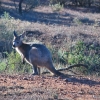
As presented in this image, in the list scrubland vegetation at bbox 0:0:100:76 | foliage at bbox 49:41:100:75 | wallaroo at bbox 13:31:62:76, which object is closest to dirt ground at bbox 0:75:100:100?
wallaroo at bbox 13:31:62:76

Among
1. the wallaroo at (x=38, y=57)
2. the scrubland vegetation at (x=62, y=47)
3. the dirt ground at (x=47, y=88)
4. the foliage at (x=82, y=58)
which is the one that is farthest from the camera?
the foliage at (x=82, y=58)

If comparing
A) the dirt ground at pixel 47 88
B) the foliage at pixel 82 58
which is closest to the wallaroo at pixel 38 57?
the dirt ground at pixel 47 88

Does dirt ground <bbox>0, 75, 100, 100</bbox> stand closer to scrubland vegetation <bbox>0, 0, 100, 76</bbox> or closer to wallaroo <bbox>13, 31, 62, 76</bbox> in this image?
wallaroo <bbox>13, 31, 62, 76</bbox>

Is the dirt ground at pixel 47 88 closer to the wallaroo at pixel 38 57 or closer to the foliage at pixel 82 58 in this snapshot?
the wallaroo at pixel 38 57

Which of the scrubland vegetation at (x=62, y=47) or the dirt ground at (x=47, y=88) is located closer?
the dirt ground at (x=47, y=88)

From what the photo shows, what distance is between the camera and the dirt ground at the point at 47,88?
817cm

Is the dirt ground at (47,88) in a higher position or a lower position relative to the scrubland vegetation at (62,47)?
higher

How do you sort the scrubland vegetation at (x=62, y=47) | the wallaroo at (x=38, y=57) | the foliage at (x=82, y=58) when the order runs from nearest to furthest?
1. the wallaroo at (x=38, y=57)
2. the scrubland vegetation at (x=62, y=47)
3. the foliage at (x=82, y=58)

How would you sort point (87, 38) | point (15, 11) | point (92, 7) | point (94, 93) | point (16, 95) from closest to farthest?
point (16, 95) < point (94, 93) < point (87, 38) < point (15, 11) < point (92, 7)

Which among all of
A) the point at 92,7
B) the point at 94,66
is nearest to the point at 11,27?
the point at 94,66

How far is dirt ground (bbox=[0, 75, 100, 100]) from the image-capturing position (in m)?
8.17

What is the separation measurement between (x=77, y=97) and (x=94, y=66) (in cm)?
643

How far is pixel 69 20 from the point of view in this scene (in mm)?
31906

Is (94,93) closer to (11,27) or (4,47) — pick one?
(4,47)
